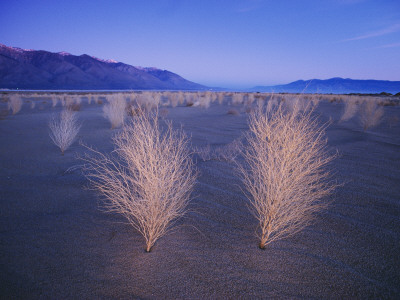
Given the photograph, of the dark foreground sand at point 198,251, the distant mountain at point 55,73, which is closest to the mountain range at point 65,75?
the distant mountain at point 55,73

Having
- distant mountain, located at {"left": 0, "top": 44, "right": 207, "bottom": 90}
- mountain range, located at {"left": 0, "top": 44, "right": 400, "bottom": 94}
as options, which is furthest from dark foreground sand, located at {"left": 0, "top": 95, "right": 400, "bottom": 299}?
distant mountain, located at {"left": 0, "top": 44, "right": 207, "bottom": 90}

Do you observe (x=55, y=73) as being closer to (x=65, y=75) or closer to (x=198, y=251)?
(x=65, y=75)

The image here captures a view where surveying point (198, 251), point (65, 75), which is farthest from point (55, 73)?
point (198, 251)

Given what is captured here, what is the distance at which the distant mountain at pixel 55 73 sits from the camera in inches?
3378

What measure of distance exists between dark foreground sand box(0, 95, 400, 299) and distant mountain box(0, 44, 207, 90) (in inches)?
3956

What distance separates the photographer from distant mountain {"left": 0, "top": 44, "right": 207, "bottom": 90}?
282 feet

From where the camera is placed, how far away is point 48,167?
4.40 metres

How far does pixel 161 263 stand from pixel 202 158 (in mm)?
3186

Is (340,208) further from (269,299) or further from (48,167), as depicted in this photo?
(48,167)

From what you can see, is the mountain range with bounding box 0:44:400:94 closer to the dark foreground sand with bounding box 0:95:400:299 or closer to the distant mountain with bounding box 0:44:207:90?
the distant mountain with bounding box 0:44:207:90

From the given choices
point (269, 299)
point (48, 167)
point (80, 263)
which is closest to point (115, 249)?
point (80, 263)

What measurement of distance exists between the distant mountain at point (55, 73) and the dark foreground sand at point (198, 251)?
330ft

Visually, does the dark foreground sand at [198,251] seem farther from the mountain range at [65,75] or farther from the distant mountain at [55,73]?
the distant mountain at [55,73]

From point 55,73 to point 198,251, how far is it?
132m
